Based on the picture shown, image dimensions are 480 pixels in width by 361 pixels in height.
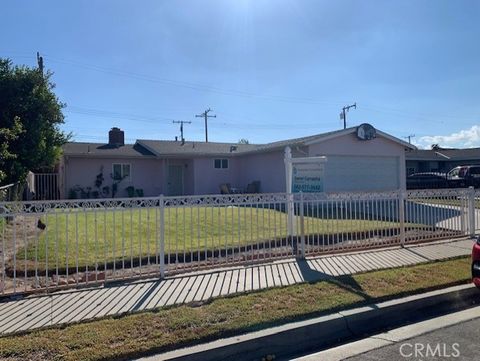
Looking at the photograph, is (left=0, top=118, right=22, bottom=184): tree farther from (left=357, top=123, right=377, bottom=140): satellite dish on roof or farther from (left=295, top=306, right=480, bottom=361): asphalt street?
(left=357, top=123, right=377, bottom=140): satellite dish on roof

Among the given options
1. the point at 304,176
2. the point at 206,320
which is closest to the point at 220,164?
the point at 304,176

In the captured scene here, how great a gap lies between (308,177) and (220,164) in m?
17.2

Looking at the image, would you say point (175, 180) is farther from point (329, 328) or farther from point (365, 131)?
point (329, 328)

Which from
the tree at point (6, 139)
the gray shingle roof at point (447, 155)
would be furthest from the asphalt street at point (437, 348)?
the gray shingle roof at point (447, 155)

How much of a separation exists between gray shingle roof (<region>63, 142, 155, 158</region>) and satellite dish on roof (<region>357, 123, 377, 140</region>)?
12.2 m

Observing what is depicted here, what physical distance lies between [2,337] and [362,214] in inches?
289

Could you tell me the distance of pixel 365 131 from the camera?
21.5m

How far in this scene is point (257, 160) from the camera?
25.0 metres

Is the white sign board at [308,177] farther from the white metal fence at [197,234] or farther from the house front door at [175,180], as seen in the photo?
the house front door at [175,180]

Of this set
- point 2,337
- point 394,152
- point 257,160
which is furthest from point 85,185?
point 2,337

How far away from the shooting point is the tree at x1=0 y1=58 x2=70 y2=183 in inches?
515

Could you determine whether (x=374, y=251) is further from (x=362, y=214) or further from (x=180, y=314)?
(x=180, y=314)

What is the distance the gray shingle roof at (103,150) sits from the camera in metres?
22.8

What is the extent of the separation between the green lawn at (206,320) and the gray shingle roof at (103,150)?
63.8 feet
